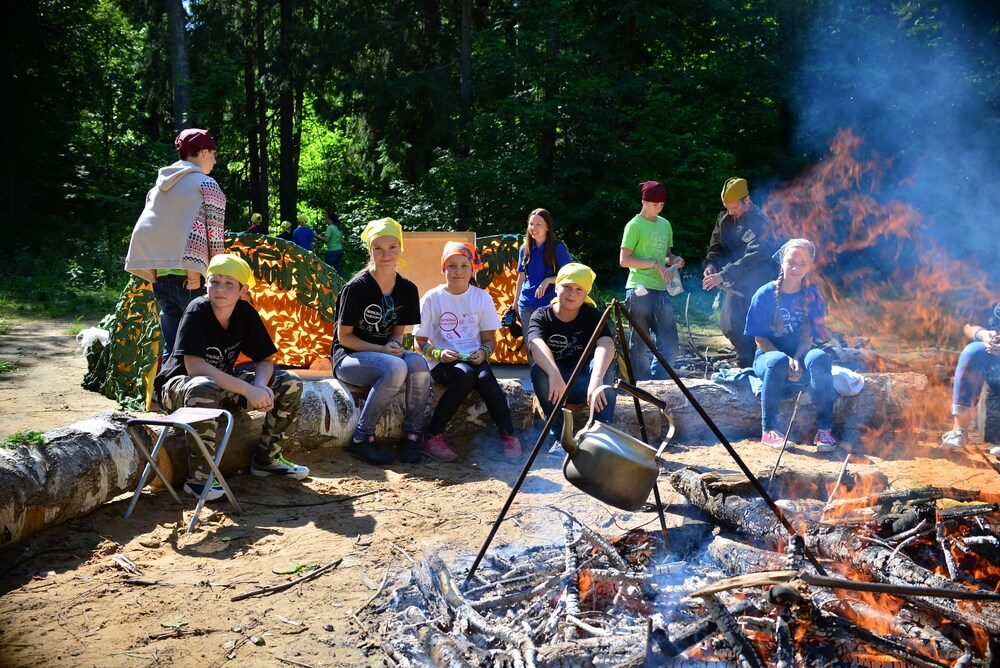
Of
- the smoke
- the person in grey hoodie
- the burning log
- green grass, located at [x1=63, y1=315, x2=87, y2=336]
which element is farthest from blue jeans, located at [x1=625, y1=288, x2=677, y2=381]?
green grass, located at [x1=63, y1=315, x2=87, y2=336]

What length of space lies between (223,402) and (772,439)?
3854 millimetres

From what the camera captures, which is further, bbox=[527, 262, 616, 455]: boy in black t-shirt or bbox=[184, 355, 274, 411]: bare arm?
bbox=[527, 262, 616, 455]: boy in black t-shirt

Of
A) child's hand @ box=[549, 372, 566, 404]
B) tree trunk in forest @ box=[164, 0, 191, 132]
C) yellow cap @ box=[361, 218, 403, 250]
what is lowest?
child's hand @ box=[549, 372, 566, 404]

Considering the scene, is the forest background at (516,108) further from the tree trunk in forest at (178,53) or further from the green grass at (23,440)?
the green grass at (23,440)

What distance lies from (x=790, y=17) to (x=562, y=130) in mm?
4971

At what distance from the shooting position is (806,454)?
5.64 meters

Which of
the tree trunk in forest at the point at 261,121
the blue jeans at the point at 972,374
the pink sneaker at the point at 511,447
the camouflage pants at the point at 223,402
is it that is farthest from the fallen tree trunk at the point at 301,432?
the tree trunk in forest at the point at 261,121

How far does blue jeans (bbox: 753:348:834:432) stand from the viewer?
5.76 m

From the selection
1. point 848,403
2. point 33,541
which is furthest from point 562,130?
point 33,541

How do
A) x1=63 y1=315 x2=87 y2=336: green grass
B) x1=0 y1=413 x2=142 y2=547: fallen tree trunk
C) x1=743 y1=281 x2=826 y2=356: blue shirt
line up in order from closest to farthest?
1. x1=0 y1=413 x2=142 y2=547: fallen tree trunk
2. x1=743 y1=281 x2=826 y2=356: blue shirt
3. x1=63 y1=315 x2=87 y2=336: green grass

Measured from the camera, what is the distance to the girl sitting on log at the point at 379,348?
5336mm

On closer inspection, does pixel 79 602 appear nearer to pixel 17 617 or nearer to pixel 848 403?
pixel 17 617

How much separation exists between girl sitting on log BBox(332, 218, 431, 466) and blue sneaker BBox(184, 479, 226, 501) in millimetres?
1108

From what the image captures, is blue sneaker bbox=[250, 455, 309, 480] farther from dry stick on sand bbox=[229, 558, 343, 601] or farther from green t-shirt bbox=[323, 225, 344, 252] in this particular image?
green t-shirt bbox=[323, 225, 344, 252]
